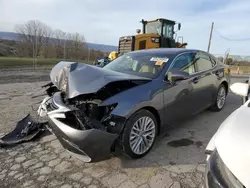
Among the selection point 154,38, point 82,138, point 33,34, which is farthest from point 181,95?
point 33,34

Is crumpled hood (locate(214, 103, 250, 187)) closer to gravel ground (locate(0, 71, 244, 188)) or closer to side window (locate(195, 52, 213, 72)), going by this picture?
gravel ground (locate(0, 71, 244, 188))

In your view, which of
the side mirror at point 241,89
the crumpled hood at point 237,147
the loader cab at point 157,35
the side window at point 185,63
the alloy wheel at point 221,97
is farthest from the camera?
the loader cab at point 157,35

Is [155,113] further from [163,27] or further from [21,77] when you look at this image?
[21,77]

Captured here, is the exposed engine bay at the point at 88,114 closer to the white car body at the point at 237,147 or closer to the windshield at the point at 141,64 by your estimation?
the windshield at the point at 141,64

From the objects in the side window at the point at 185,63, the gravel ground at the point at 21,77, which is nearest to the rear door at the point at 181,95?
the side window at the point at 185,63

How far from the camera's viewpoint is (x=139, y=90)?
2.84 meters

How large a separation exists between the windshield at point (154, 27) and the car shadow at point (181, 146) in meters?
7.83

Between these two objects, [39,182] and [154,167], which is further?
[154,167]

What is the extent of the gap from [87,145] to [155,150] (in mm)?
1228

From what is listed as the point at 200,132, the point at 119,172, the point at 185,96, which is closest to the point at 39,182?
the point at 119,172

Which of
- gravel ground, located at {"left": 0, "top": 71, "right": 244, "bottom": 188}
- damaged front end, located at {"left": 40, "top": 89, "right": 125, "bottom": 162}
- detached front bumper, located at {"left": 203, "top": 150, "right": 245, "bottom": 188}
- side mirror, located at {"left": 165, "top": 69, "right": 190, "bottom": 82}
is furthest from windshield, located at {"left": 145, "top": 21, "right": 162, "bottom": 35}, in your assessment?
detached front bumper, located at {"left": 203, "top": 150, "right": 245, "bottom": 188}

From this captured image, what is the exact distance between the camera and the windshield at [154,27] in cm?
1133

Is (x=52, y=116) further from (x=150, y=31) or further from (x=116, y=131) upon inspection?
(x=150, y=31)

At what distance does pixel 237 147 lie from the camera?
1330 millimetres
